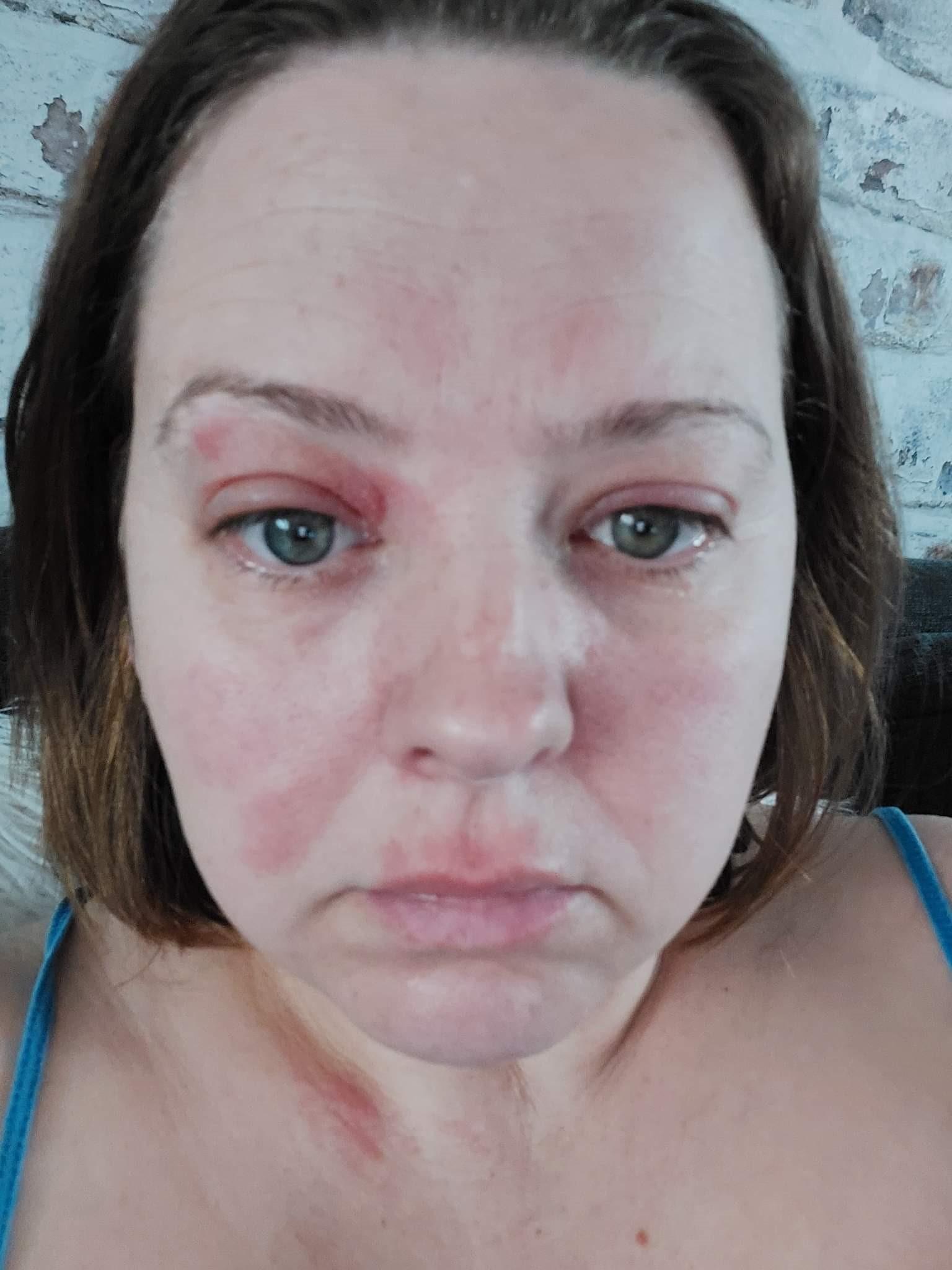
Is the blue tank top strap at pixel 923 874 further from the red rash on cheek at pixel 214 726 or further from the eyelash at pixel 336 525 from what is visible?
the red rash on cheek at pixel 214 726

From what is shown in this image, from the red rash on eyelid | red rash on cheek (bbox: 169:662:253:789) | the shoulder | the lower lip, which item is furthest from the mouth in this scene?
the shoulder

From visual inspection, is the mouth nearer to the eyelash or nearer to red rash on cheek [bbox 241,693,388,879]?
red rash on cheek [bbox 241,693,388,879]

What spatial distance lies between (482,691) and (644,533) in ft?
0.56

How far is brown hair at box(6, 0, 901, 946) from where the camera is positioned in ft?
2.07

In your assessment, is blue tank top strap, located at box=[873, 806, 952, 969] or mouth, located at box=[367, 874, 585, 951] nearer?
mouth, located at box=[367, 874, 585, 951]

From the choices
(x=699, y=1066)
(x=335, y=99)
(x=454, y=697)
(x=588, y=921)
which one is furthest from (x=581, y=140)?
(x=699, y=1066)

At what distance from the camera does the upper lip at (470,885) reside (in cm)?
53

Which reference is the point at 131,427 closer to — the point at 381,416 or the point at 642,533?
the point at 381,416

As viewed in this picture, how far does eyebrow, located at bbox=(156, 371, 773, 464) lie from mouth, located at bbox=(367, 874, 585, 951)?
0.25 metres

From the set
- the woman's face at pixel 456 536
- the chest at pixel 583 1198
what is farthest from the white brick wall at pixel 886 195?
the chest at pixel 583 1198

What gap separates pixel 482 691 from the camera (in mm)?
503

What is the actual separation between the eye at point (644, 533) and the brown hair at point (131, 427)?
0.20 metres

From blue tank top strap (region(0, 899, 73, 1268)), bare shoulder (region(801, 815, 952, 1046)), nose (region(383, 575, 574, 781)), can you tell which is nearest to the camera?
nose (region(383, 575, 574, 781))

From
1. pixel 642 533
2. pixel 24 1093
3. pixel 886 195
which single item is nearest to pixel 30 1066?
pixel 24 1093
